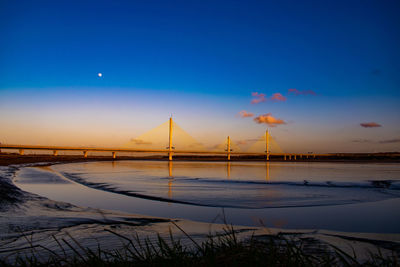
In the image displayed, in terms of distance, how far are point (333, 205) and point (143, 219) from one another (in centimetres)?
387

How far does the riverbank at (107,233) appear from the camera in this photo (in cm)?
265

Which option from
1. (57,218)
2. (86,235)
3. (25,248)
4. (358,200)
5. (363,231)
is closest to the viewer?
(25,248)

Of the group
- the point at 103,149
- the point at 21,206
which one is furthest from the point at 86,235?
the point at 103,149

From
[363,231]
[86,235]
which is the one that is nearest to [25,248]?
[86,235]

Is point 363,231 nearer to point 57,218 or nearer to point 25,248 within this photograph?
point 25,248

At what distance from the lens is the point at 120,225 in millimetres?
3695

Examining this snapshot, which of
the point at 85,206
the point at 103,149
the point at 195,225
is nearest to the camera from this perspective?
the point at 195,225

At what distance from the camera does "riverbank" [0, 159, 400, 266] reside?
2.65m

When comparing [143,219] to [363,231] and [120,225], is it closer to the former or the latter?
[120,225]

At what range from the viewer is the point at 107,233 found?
3.25 m

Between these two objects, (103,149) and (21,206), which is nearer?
(21,206)

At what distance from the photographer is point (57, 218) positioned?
13.4ft

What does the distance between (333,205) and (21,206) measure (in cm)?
610

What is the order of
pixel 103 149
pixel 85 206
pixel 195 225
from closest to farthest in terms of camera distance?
pixel 195 225 < pixel 85 206 < pixel 103 149
